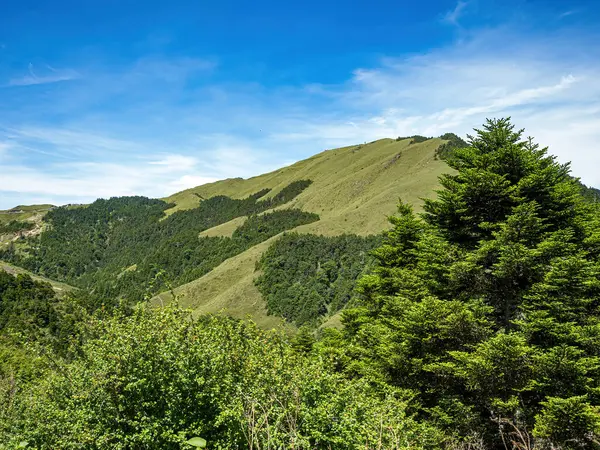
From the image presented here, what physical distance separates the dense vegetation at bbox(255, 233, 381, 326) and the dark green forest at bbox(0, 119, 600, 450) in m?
85.2

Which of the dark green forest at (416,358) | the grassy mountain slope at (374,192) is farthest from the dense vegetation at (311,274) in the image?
the dark green forest at (416,358)

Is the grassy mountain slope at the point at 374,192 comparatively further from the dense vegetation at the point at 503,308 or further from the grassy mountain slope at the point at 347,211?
the dense vegetation at the point at 503,308

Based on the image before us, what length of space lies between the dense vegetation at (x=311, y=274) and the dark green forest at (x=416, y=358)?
279ft

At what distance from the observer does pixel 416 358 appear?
65.2ft

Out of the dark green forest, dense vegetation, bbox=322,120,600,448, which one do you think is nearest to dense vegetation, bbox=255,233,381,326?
the dark green forest

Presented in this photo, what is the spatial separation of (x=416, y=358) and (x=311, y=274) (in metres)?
108

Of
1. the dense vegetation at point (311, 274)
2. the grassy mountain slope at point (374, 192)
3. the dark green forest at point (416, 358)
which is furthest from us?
the grassy mountain slope at point (374, 192)

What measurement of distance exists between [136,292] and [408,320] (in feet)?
637

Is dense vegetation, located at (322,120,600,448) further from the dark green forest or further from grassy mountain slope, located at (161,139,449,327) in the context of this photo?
grassy mountain slope, located at (161,139,449,327)

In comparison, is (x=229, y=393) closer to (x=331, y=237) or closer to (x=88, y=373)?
(x=88, y=373)

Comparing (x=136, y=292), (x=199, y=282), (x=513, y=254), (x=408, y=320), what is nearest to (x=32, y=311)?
(x=199, y=282)

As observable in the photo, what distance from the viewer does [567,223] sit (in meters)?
19.8

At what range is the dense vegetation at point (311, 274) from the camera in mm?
111688

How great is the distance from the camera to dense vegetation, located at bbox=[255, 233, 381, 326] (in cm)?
11169
